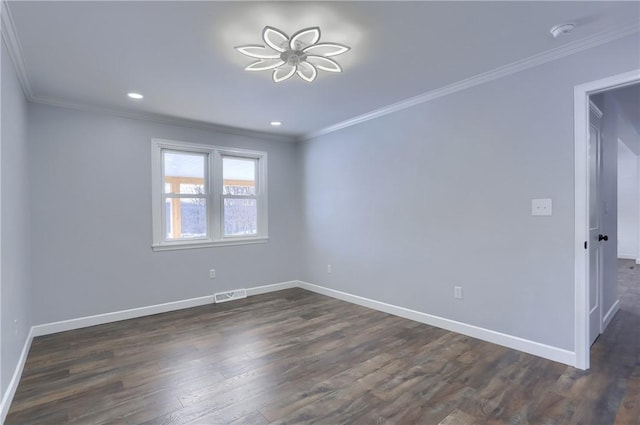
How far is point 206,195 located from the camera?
15.0ft

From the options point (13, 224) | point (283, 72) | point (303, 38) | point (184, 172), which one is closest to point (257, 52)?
point (303, 38)

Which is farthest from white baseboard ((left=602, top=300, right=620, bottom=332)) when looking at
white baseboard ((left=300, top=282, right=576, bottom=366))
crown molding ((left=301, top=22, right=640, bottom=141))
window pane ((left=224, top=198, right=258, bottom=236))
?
window pane ((left=224, top=198, right=258, bottom=236))

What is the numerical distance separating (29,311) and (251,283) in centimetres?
251

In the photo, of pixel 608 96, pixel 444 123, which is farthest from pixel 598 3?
pixel 608 96

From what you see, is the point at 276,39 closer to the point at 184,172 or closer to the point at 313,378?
the point at 313,378

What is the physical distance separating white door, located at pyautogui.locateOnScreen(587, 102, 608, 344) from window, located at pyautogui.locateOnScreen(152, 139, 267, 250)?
3962 millimetres

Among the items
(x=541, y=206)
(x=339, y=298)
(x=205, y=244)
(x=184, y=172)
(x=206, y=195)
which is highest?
(x=184, y=172)

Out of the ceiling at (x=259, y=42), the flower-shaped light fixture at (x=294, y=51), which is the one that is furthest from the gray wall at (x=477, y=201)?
the flower-shaped light fixture at (x=294, y=51)

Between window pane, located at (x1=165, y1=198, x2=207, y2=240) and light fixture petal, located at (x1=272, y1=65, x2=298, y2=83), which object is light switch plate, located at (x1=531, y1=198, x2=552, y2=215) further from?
window pane, located at (x1=165, y1=198, x2=207, y2=240)

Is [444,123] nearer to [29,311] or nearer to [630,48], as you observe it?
[630,48]

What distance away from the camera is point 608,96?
128 inches

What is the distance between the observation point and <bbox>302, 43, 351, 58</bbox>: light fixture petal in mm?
2284

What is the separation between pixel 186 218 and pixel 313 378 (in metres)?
2.91

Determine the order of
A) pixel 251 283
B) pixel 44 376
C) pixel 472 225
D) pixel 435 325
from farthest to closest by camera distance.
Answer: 1. pixel 251 283
2. pixel 435 325
3. pixel 472 225
4. pixel 44 376
